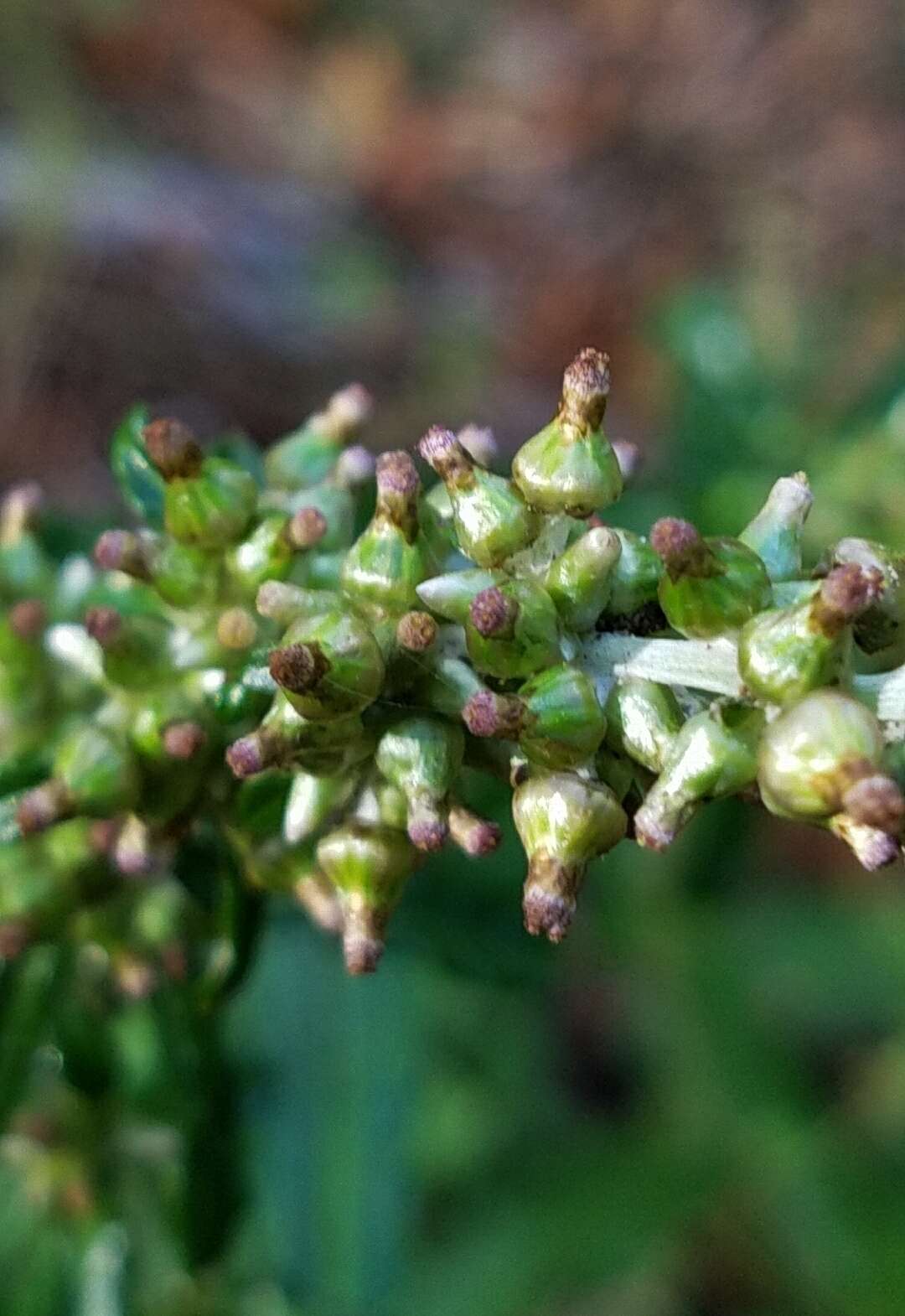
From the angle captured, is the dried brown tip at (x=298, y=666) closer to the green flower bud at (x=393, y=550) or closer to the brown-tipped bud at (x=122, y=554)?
the green flower bud at (x=393, y=550)

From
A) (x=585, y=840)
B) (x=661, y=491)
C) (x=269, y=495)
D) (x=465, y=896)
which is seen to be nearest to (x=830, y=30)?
(x=661, y=491)

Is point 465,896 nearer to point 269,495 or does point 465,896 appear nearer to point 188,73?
point 269,495

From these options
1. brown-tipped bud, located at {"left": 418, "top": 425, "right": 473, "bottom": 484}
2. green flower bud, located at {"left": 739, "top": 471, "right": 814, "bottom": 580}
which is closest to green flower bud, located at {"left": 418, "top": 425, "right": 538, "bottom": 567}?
brown-tipped bud, located at {"left": 418, "top": 425, "right": 473, "bottom": 484}

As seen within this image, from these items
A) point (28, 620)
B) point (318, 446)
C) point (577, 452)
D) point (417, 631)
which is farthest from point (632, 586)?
point (28, 620)

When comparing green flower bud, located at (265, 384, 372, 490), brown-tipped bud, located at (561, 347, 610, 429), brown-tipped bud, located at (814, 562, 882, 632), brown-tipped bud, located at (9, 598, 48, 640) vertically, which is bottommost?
brown-tipped bud, located at (9, 598, 48, 640)

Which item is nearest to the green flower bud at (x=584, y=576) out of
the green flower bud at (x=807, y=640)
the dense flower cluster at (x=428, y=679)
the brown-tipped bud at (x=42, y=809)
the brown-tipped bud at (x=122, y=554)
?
the dense flower cluster at (x=428, y=679)

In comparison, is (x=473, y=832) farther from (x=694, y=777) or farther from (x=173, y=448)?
(x=173, y=448)

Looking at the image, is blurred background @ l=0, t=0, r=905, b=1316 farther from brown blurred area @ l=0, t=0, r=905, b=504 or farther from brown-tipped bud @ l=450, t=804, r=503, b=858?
brown-tipped bud @ l=450, t=804, r=503, b=858

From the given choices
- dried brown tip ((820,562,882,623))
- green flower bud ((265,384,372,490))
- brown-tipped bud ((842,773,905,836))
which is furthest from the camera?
green flower bud ((265,384,372,490))
